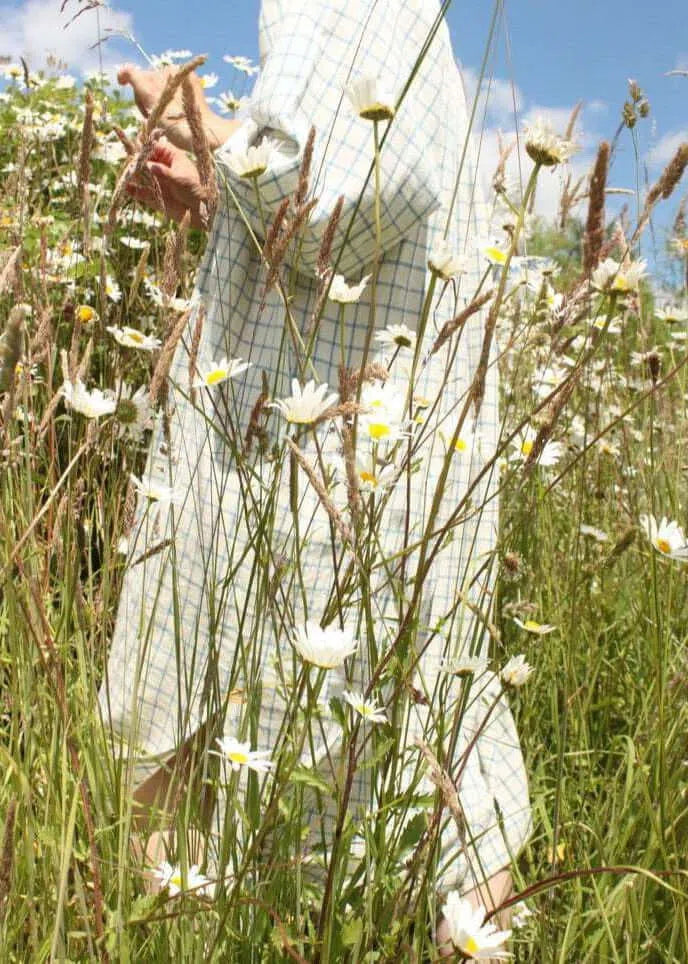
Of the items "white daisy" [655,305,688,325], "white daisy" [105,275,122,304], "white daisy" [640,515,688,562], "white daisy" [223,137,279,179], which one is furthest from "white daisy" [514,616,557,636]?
"white daisy" [105,275,122,304]

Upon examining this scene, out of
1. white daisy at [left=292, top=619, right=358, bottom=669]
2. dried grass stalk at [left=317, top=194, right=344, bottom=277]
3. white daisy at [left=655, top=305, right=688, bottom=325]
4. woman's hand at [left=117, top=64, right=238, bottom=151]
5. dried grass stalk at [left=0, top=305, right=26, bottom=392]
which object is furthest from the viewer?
white daisy at [left=655, top=305, right=688, bottom=325]

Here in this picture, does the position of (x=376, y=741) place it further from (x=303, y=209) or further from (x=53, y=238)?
(x=53, y=238)

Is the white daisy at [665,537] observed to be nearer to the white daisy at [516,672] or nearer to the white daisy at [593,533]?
the white daisy at [516,672]

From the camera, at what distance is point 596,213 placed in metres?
0.86

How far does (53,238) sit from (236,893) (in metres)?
2.24

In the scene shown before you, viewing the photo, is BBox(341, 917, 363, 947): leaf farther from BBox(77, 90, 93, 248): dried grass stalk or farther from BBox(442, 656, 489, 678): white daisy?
BBox(77, 90, 93, 248): dried grass stalk

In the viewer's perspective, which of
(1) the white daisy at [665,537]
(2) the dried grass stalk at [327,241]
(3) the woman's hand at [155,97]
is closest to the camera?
(2) the dried grass stalk at [327,241]

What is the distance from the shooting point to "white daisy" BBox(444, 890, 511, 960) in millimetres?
703

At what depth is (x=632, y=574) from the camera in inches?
69.7

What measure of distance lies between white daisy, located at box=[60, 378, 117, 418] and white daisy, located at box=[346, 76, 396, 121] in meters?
0.30

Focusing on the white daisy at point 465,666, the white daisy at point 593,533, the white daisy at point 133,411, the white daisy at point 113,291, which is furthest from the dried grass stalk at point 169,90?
the white daisy at point 113,291

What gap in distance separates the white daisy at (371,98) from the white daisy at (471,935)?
579 millimetres

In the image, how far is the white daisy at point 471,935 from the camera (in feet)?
2.31

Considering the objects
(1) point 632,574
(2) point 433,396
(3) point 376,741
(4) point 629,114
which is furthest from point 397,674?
(1) point 632,574
